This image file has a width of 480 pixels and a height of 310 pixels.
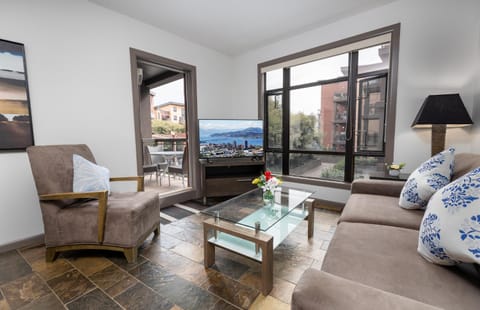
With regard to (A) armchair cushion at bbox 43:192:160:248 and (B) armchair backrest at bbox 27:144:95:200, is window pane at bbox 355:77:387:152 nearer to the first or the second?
(A) armchair cushion at bbox 43:192:160:248

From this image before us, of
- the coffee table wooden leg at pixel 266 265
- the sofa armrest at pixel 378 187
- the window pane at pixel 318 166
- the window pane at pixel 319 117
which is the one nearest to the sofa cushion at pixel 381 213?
the sofa armrest at pixel 378 187

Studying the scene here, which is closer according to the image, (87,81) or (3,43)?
(3,43)

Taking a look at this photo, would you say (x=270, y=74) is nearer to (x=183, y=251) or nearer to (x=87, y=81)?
(x=87, y=81)

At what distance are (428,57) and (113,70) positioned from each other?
3.64 m

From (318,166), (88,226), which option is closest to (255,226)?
(88,226)

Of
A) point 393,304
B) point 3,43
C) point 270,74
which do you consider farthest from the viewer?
point 270,74

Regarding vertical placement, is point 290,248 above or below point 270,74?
below

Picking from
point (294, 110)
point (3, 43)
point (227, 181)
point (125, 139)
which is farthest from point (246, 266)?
point (3, 43)

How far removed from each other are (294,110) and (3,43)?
348cm

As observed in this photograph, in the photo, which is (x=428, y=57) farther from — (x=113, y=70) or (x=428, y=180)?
(x=113, y=70)

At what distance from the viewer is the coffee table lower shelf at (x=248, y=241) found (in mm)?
1401

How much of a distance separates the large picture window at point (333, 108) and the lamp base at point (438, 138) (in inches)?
18.6

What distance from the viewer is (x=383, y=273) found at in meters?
0.92

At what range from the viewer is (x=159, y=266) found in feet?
5.70
